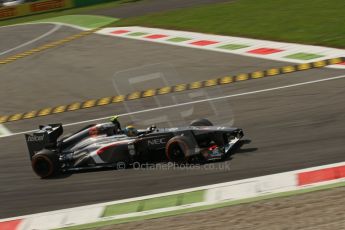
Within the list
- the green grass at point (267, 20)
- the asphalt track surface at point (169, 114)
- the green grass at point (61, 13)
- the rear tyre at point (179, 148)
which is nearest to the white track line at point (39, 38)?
→ the green grass at point (267, 20)

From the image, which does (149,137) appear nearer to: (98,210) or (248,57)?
(98,210)

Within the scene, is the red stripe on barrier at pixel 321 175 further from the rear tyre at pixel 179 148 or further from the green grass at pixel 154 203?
the rear tyre at pixel 179 148

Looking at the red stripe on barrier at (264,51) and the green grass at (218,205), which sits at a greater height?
the green grass at (218,205)

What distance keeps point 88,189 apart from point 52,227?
1586 mm

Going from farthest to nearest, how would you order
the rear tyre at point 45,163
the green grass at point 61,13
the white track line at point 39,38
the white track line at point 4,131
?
1. the green grass at point 61,13
2. the white track line at point 39,38
3. the white track line at point 4,131
4. the rear tyre at point 45,163

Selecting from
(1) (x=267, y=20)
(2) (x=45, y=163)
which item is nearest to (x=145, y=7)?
(1) (x=267, y=20)

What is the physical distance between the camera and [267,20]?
2525 cm

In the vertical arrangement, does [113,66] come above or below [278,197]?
below

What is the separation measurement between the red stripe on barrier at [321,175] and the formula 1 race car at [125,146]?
5.77 feet

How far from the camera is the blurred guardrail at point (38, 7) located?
41781 millimetres

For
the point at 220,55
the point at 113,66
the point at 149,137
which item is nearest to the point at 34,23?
the point at 113,66

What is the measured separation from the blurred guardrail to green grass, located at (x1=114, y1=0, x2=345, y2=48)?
11646 mm

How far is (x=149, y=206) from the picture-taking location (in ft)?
32.6

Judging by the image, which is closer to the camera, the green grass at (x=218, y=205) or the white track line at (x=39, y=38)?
the green grass at (x=218, y=205)
